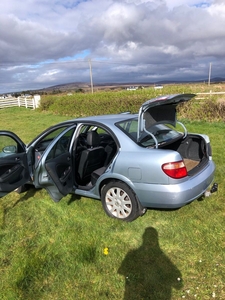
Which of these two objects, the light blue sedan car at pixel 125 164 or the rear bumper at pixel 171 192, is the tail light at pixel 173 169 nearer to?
the light blue sedan car at pixel 125 164

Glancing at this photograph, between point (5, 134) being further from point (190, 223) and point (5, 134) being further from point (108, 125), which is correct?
point (190, 223)

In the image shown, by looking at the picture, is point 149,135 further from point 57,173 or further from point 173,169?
point 57,173

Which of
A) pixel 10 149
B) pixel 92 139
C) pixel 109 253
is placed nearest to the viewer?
pixel 109 253

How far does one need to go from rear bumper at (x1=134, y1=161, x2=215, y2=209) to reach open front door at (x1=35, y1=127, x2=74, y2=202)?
106 centimetres

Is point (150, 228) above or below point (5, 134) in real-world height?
below

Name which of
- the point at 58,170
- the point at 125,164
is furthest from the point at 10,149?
the point at 125,164

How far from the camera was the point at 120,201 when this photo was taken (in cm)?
335

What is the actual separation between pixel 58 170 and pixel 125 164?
0.97 metres

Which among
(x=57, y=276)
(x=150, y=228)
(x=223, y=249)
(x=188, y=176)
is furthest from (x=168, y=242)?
(x=57, y=276)

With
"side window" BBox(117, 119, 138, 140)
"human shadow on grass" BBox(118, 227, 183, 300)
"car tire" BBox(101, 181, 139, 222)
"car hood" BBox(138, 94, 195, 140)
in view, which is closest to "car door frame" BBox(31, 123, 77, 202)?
"car tire" BBox(101, 181, 139, 222)

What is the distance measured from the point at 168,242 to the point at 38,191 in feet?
8.93

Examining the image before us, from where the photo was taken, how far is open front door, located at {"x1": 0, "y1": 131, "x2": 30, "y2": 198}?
3308 mm

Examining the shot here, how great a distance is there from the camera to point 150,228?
10.7 ft

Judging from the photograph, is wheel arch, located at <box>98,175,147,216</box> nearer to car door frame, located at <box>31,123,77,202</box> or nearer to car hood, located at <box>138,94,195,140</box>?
car door frame, located at <box>31,123,77,202</box>
